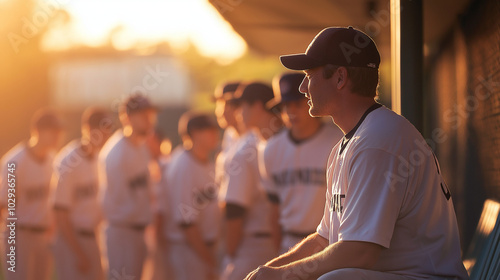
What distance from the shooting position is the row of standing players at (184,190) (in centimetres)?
523

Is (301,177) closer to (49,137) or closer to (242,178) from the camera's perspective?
(242,178)

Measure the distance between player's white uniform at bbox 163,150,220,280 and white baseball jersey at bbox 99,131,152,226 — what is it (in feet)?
0.98

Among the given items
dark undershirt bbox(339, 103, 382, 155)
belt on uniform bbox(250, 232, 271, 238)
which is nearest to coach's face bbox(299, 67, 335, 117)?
dark undershirt bbox(339, 103, 382, 155)

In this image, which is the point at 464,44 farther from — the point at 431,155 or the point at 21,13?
the point at 21,13

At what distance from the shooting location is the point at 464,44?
552 centimetres

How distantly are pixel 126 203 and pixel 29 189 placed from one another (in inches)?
59.9

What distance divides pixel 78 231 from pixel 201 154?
1789mm

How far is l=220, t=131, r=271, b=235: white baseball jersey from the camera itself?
610cm

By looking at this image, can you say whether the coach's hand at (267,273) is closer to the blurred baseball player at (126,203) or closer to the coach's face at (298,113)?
the coach's face at (298,113)

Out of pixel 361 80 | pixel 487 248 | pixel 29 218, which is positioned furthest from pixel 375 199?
pixel 29 218

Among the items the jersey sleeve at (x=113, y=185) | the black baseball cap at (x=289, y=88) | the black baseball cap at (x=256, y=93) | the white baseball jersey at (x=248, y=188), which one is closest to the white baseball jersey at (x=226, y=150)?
the white baseball jersey at (x=248, y=188)

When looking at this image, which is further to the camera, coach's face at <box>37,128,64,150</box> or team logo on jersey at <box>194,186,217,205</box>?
coach's face at <box>37,128,64,150</box>

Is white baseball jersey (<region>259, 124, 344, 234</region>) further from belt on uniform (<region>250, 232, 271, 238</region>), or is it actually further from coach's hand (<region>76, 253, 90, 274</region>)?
coach's hand (<region>76, 253, 90, 274</region>)

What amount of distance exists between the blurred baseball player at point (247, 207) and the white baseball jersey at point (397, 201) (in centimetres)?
329
